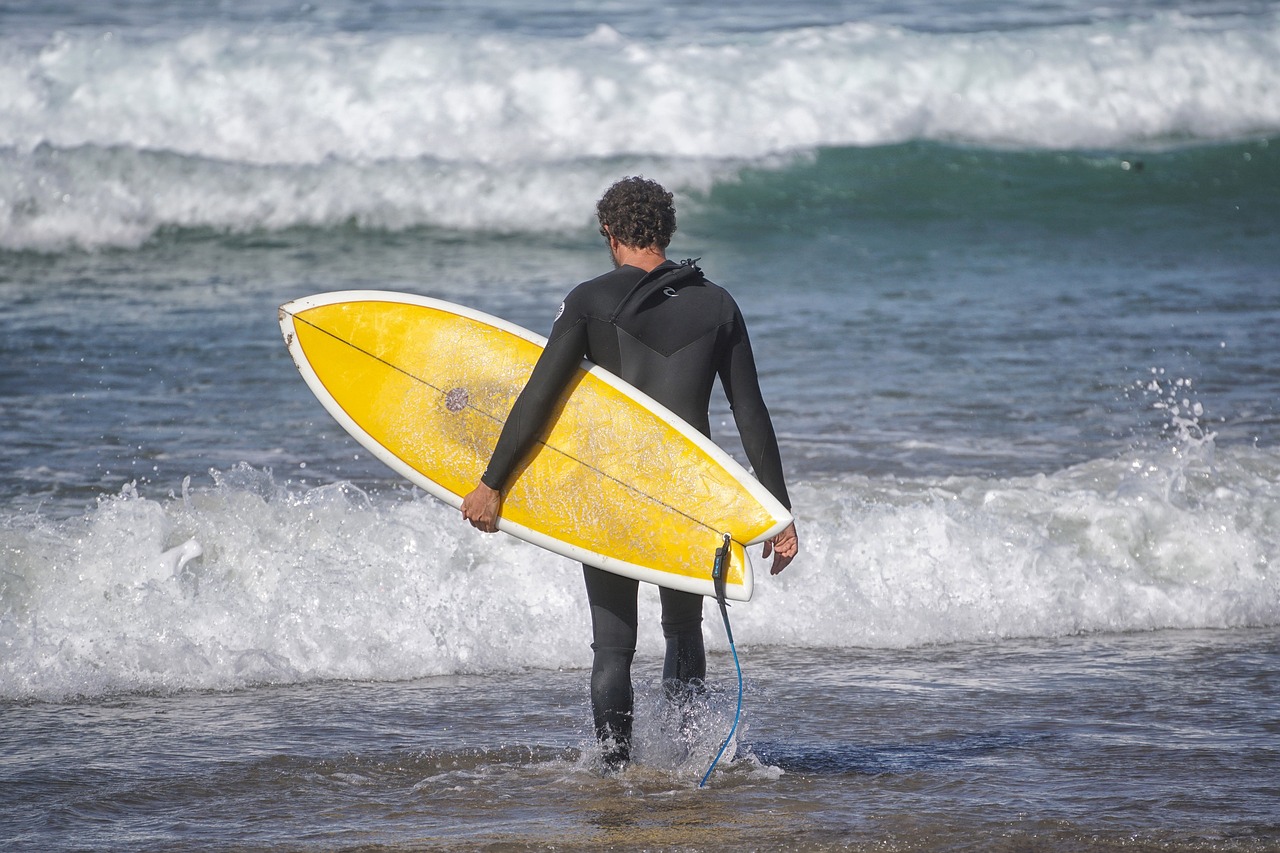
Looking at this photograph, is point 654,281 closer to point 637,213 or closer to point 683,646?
point 637,213

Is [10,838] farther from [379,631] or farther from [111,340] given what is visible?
[111,340]

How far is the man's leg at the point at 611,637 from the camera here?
3.45 metres

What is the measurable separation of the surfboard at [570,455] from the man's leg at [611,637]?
0.08m

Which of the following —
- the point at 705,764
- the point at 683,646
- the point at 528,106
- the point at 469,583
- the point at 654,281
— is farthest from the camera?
the point at 528,106

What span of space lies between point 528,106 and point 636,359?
12.9m

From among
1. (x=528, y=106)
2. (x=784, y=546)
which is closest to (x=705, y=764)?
(x=784, y=546)

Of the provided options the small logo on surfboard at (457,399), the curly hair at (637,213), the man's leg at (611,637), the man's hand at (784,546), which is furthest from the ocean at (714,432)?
the curly hair at (637,213)

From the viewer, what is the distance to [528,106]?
15.8 meters

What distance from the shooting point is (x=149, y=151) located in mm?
13984

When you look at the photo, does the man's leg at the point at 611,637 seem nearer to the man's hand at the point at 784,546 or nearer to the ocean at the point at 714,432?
the ocean at the point at 714,432

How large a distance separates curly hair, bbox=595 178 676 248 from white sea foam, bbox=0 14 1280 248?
10458 millimetres

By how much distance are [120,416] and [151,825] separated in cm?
439

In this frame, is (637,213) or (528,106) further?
(528,106)

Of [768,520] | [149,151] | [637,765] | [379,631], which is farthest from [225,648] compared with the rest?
[149,151]
